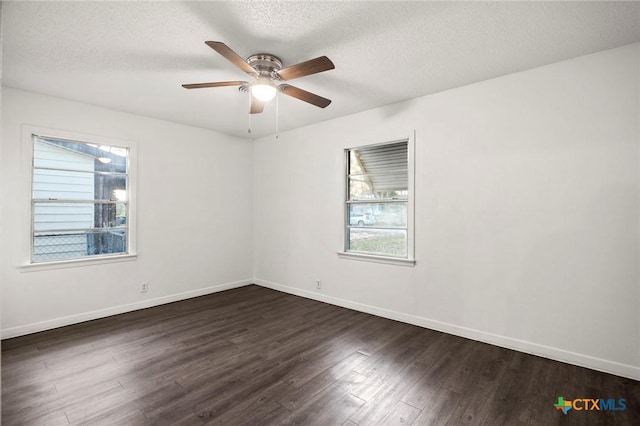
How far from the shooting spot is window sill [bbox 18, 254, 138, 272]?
133 inches

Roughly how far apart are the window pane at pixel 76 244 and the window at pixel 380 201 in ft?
10.4

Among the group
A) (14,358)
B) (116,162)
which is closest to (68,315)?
(14,358)

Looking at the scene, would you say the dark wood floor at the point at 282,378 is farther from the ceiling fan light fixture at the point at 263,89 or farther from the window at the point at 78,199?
the ceiling fan light fixture at the point at 263,89

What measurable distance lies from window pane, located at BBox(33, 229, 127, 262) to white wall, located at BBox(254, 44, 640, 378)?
10.6 ft

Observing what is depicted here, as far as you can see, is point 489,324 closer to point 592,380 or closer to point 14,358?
point 592,380

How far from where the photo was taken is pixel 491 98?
3107mm

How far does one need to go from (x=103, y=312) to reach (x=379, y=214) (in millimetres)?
3771

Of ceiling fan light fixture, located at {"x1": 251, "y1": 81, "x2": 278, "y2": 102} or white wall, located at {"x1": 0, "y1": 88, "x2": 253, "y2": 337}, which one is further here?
white wall, located at {"x1": 0, "y1": 88, "x2": 253, "y2": 337}

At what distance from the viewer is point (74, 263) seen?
12.0 ft

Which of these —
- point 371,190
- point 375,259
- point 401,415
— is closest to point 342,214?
point 371,190

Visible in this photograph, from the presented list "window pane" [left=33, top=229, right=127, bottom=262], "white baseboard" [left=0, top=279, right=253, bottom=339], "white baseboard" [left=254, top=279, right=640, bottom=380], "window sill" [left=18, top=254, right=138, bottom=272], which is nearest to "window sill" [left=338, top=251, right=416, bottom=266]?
"white baseboard" [left=254, top=279, right=640, bottom=380]

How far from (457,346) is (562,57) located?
9.28 ft

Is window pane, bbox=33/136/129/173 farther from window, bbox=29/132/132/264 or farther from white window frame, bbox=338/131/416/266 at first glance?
white window frame, bbox=338/131/416/266

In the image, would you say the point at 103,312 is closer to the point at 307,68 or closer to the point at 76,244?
the point at 76,244
